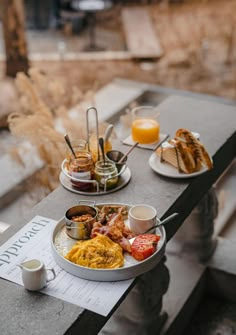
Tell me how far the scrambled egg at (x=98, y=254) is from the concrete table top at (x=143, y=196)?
6.0 inches

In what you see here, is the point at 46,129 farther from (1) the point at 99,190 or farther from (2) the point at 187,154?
(2) the point at 187,154

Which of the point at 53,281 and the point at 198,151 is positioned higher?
the point at 198,151

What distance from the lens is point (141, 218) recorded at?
194cm

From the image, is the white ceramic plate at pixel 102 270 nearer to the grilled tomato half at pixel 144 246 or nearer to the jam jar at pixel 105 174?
the grilled tomato half at pixel 144 246

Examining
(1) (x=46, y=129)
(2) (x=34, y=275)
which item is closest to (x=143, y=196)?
(2) (x=34, y=275)

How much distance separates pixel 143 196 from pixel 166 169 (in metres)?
0.19

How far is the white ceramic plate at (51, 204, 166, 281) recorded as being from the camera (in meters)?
1.73

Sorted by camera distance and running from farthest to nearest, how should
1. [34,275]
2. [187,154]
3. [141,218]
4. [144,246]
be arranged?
1. [187,154]
2. [141,218]
3. [144,246]
4. [34,275]

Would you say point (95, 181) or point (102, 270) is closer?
point (102, 270)

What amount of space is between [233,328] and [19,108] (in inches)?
109

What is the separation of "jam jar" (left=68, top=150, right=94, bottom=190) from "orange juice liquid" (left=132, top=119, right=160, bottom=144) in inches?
14.9

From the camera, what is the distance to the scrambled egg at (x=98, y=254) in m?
1.76

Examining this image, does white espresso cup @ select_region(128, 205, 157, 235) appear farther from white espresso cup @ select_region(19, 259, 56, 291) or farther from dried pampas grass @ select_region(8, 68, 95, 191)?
dried pampas grass @ select_region(8, 68, 95, 191)

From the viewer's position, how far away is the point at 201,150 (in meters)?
2.26
